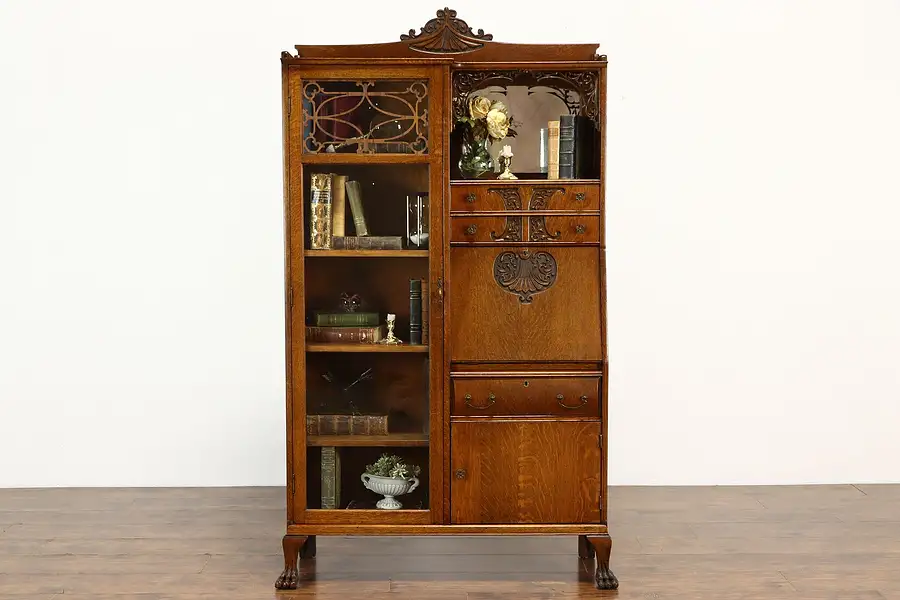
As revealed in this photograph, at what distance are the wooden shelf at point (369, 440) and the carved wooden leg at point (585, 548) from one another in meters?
0.71

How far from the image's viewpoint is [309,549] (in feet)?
11.1

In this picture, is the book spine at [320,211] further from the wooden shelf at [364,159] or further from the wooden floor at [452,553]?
the wooden floor at [452,553]

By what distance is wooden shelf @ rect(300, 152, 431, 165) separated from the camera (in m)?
3.04

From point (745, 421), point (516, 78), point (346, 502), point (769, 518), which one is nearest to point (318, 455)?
point (346, 502)

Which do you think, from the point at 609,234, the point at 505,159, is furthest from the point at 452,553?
the point at 609,234

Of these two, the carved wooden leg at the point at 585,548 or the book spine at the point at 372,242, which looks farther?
the carved wooden leg at the point at 585,548

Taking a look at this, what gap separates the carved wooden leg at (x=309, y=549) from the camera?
3363 mm

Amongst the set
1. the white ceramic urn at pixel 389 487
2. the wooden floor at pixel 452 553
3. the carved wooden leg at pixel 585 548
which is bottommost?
the wooden floor at pixel 452 553

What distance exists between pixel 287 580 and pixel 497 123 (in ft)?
5.35

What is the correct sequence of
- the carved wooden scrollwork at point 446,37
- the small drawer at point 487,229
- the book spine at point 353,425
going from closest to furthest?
the carved wooden scrollwork at point 446,37 < the small drawer at point 487,229 < the book spine at point 353,425

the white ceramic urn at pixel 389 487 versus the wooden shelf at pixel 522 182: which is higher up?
the wooden shelf at pixel 522 182

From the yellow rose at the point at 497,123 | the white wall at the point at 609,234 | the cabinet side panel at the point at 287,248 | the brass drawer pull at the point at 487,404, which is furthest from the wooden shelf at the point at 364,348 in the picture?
the white wall at the point at 609,234

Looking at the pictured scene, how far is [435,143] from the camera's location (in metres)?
3.04

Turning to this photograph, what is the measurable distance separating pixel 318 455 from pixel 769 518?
187 centimetres
